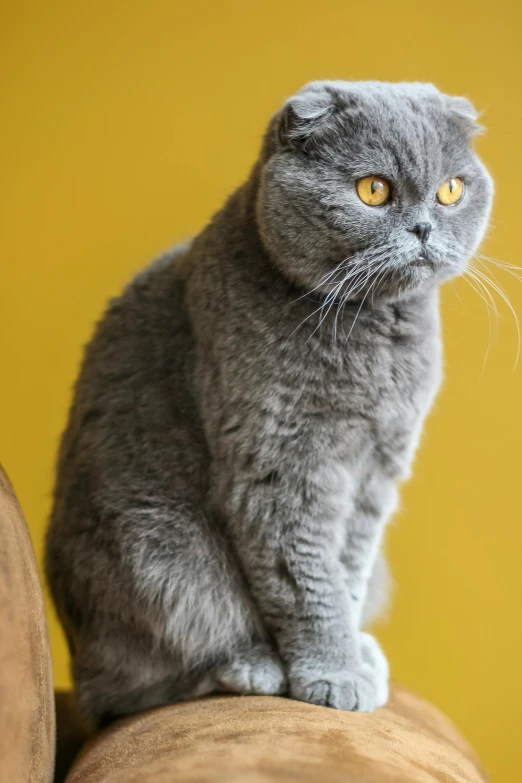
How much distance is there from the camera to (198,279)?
1.16m

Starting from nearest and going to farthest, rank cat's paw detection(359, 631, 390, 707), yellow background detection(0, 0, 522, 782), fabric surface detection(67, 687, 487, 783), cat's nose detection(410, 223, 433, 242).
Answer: fabric surface detection(67, 687, 487, 783), cat's nose detection(410, 223, 433, 242), cat's paw detection(359, 631, 390, 707), yellow background detection(0, 0, 522, 782)

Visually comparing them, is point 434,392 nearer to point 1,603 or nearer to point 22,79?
point 1,603

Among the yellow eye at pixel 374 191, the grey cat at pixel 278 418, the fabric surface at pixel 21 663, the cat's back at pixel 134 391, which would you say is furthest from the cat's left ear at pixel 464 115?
the fabric surface at pixel 21 663

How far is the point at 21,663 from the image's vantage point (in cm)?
86

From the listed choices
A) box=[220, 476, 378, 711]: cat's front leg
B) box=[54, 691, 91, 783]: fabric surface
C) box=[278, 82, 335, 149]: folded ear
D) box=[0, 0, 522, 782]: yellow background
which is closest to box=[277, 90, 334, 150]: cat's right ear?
box=[278, 82, 335, 149]: folded ear

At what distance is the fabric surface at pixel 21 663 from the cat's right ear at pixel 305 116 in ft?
1.66

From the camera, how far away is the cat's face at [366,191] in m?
1.00

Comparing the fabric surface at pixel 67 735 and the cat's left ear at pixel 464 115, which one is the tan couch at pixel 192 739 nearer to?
the fabric surface at pixel 67 735

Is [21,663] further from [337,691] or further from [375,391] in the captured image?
[375,391]

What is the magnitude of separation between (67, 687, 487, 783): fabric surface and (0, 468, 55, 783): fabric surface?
7 cm

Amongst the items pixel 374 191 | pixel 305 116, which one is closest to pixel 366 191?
pixel 374 191

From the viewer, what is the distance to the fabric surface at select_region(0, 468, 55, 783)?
0.83 metres

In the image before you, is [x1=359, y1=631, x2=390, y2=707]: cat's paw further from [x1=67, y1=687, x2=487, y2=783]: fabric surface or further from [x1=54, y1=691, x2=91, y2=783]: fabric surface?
[x1=54, y1=691, x2=91, y2=783]: fabric surface

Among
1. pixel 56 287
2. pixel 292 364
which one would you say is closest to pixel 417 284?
pixel 292 364
